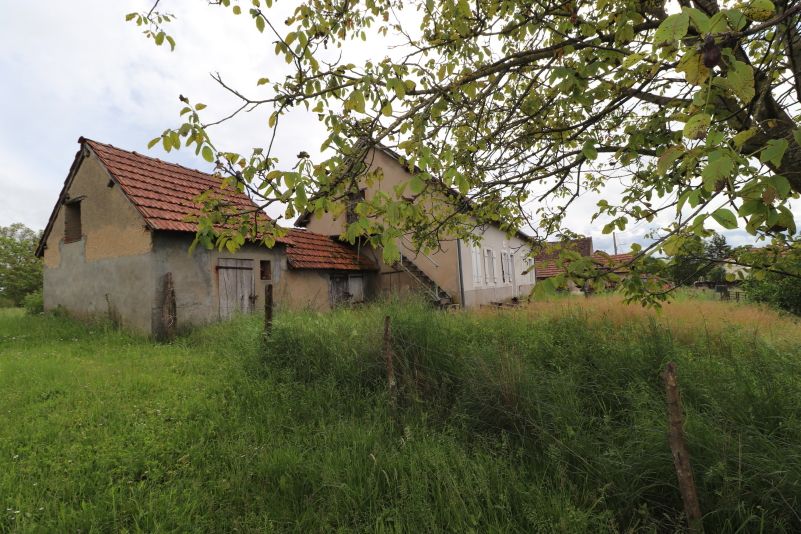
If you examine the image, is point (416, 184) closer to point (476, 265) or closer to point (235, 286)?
point (235, 286)

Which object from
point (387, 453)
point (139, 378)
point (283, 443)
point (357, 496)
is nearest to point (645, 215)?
point (387, 453)

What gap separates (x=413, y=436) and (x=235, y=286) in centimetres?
872

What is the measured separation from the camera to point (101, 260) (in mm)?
10297

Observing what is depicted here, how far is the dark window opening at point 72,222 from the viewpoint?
1133 cm

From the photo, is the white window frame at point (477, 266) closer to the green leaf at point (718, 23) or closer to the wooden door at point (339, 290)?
the wooden door at point (339, 290)

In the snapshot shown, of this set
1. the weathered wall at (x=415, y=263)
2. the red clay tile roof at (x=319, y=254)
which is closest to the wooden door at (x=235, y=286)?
the red clay tile roof at (x=319, y=254)

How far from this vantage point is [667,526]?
248cm

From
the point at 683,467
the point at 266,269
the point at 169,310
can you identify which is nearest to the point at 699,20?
the point at 683,467

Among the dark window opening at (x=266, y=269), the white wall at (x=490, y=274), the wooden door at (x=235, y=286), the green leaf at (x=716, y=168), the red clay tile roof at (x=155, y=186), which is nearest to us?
the green leaf at (x=716, y=168)

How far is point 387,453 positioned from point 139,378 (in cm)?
452

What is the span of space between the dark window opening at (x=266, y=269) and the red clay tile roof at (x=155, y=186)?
182cm

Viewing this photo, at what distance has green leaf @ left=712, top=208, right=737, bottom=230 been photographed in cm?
135

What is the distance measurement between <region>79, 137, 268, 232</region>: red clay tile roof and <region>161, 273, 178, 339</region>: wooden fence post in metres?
1.36

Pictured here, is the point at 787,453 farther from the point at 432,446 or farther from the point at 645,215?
the point at 432,446
